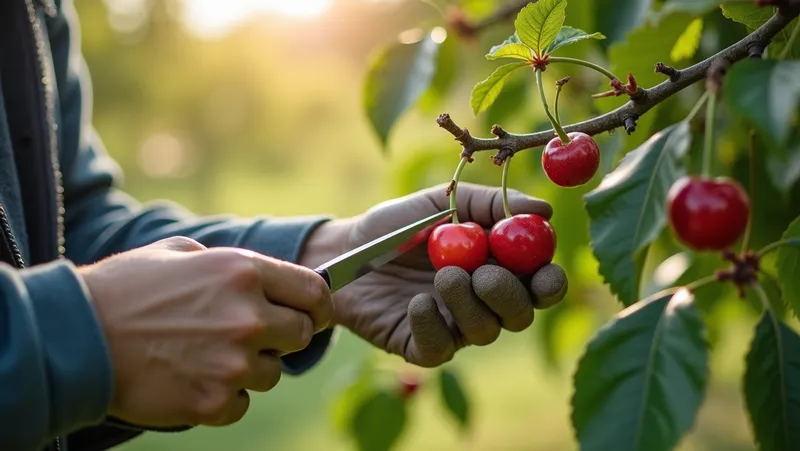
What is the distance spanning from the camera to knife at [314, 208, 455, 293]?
93 cm

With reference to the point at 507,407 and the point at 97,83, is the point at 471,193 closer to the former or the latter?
the point at 507,407

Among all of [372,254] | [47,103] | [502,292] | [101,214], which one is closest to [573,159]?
[502,292]

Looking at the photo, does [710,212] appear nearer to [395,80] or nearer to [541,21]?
[541,21]

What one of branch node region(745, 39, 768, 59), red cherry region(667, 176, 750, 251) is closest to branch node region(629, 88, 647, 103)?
branch node region(745, 39, 768, 59)

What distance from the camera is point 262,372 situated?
794 millimetres

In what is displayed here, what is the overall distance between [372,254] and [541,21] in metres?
0.35

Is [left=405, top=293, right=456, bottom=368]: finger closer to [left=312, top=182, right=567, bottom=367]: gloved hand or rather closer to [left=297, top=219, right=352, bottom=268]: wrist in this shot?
[left=312, top=182, right=567, bottom=367]: gloved hand

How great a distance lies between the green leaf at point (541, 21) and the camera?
0.81 meters

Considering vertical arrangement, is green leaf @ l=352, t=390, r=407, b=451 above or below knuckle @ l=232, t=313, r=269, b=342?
below

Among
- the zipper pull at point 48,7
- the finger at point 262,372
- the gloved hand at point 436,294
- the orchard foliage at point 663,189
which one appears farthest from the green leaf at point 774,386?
the zipper pull at point 48,7

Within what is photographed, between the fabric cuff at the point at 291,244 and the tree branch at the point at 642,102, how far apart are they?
471mm

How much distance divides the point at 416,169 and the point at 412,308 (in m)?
0.84

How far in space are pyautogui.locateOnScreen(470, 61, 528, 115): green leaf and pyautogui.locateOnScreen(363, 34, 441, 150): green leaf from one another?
36 cm

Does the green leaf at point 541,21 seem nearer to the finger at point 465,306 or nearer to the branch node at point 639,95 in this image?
the branch node at point 639,95
